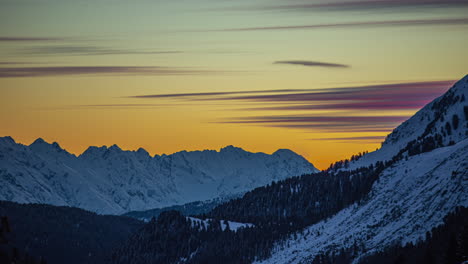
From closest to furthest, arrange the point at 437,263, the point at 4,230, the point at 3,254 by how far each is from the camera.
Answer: the point at 4,230, the point at 3,254, the point at 437,263

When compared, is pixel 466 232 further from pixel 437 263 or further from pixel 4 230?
pixel 4 230

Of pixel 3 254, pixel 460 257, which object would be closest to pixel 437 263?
pixel 460 257

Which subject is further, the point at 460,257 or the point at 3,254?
the point at 3,254

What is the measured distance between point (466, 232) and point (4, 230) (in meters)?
80.7

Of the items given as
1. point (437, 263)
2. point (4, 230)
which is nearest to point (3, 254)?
point (4, 230)

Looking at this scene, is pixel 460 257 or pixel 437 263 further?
pixel 437 263

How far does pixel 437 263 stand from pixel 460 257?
45.1 m

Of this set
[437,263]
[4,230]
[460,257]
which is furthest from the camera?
[437,263]

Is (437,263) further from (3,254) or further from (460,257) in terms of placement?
(3,254)

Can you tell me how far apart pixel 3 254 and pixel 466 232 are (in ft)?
254

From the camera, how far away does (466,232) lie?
154 metres

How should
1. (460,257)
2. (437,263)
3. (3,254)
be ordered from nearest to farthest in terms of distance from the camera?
1. (460,257)
2. (3,254)
3. (437,263)

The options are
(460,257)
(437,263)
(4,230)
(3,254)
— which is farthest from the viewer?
(437,263)

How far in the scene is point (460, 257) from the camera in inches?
6033
